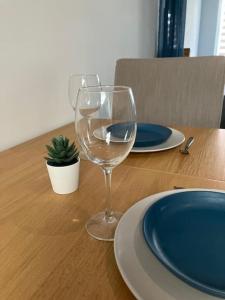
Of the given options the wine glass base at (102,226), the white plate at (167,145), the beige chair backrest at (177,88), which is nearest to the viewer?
the wine glass base at (102,226)

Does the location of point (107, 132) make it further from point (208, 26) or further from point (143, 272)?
point (208, 26)

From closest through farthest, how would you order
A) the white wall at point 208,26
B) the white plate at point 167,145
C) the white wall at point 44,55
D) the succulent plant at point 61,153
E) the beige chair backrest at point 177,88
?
the succulent plant at point 61,153
the white plate at point 167,145
the white wall at point 44,55
the beige chair backrest at point 177,88
the white wall at point 208,26

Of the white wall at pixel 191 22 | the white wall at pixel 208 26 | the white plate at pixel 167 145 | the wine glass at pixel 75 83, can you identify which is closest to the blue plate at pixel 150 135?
the white plate at pixel 167 145

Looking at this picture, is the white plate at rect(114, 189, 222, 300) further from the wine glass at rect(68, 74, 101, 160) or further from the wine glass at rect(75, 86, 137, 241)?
the wine glass at rect(68, 74, 101, 160)

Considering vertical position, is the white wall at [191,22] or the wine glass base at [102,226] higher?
the white wall at [191,22]

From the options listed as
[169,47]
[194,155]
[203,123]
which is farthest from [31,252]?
[169,47]

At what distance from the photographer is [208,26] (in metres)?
4.18

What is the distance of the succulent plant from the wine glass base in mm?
137

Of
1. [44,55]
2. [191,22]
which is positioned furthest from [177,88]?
[191,22]

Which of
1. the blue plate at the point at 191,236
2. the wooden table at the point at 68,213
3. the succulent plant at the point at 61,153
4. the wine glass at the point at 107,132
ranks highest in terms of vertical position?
the wine glass at the point at 107,132

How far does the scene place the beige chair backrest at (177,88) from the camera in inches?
45.6

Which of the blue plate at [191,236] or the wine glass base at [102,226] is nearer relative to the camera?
the blue plate at [191,236]

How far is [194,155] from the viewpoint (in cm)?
73

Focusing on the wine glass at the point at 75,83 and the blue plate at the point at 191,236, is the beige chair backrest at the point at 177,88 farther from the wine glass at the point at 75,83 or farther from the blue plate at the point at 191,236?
the blue plate at the point at 191,236
